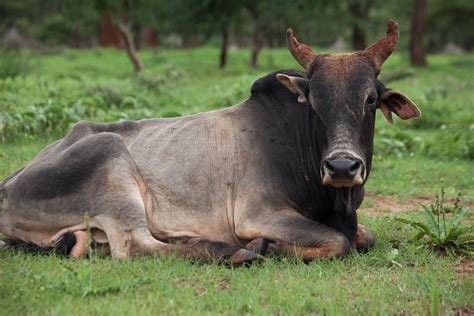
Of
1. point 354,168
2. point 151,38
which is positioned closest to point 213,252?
point 354,168

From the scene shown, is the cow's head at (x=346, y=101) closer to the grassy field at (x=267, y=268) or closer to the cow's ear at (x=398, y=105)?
the cow's ear at (x=398, y=105)

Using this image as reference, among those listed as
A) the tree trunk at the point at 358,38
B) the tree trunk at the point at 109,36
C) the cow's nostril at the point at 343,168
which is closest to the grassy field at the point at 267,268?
the cow's nostril at the point at 343,168

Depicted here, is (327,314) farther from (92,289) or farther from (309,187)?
(309,187)

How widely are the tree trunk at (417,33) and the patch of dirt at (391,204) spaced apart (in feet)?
54.2

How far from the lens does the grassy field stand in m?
4.16

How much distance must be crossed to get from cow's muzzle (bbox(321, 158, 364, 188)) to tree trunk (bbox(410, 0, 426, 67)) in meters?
19.3

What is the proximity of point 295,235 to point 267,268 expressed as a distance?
44cm

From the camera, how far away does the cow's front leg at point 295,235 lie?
17.1 feet

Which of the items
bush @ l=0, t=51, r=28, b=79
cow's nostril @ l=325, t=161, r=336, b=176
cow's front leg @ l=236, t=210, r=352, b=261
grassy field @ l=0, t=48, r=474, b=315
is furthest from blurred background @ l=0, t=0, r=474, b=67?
cow's nostril @ l=325, t=161, r=336, b=176

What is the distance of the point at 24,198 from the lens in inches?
217

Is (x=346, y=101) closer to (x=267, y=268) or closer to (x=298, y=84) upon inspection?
(x=298, y=84)

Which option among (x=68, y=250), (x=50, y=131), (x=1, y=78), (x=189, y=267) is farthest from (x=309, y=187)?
(x=1, y=78)

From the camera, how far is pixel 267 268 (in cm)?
490

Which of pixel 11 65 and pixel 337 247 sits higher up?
pixel 337 247
